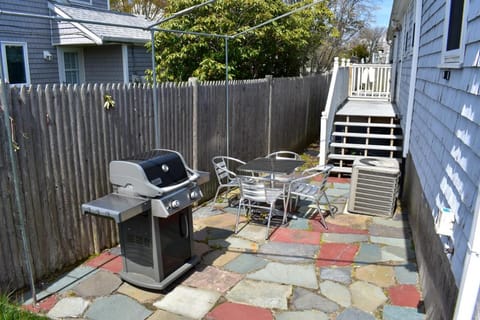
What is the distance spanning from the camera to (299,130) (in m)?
9.77

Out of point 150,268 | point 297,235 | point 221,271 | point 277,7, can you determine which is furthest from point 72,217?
point 277,7

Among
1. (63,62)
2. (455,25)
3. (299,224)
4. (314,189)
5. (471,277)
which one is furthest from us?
(63,62)

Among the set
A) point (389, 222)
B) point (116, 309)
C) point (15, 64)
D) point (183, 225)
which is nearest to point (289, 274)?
point (183, 225)

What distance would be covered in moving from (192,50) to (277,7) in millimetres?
2520

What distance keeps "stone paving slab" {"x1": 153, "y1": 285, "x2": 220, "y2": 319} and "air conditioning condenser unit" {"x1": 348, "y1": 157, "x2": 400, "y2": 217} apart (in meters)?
2.83

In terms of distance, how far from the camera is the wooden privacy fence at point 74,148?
3.27m

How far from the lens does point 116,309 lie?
3.23 metres

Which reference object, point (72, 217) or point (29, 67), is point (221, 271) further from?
point (29, 67)

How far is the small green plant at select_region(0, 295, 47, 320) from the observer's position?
281cm

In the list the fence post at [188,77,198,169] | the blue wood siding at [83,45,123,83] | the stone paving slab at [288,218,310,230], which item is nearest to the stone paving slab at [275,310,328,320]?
the stone paving slab at [288,218,310,230]

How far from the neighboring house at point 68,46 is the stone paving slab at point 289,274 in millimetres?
8872

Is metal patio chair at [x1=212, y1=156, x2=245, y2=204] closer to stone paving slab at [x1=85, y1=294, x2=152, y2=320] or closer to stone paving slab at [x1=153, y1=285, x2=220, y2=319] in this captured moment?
stone paving slab at [x1=153, y1=285, x2=220, y2=319]

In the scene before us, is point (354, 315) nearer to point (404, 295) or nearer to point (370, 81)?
point (404, 295)

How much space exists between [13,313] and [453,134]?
3.50 meters
